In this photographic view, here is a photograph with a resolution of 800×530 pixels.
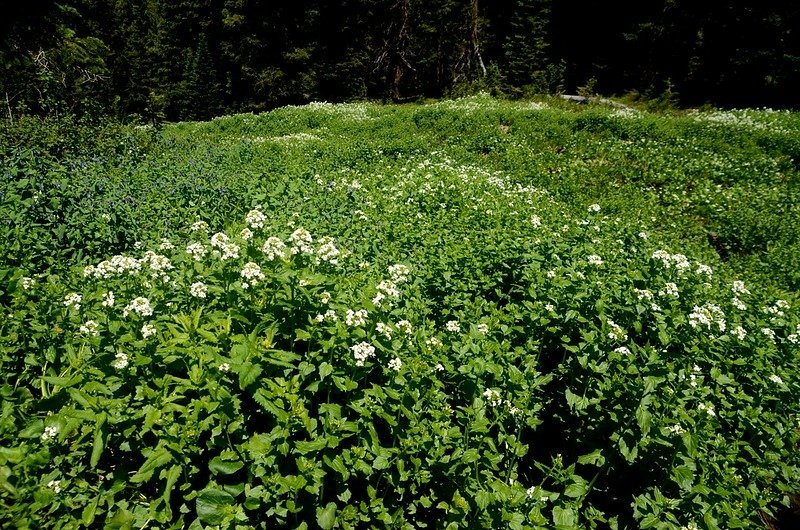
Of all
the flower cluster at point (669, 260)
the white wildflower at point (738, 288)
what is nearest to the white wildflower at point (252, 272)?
the flower cluster at point (669, 260)

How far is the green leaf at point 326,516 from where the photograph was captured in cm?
281

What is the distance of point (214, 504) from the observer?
252 cm

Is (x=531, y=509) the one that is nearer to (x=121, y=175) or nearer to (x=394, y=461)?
(x=394, y=461)

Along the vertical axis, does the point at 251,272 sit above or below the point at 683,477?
above

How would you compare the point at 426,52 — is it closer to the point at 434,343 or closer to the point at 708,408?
the point at 434,343

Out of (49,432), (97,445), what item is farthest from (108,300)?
(97,445)

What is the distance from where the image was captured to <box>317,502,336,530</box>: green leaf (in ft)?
9.21

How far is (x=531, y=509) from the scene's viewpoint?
3014 mm

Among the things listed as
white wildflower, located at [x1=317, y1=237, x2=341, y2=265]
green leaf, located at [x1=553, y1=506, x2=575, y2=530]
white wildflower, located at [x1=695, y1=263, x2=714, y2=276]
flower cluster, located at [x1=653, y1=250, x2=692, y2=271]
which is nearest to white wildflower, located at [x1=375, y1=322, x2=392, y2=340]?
white wildflower, located at [x1=317, y1=237, x2=341, y2=265]

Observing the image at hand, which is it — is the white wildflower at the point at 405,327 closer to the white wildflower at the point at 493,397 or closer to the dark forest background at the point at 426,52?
the white wildflower at the point at 493,397

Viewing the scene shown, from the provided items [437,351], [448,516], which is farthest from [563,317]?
[448,516]

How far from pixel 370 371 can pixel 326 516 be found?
1.05 meters

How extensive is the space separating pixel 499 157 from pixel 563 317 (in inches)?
443

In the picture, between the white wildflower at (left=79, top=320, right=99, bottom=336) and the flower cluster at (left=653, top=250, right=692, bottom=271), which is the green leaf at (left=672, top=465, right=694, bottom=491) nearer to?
the flower cluster at (left=653, top=250, right=692, bottom=271)
